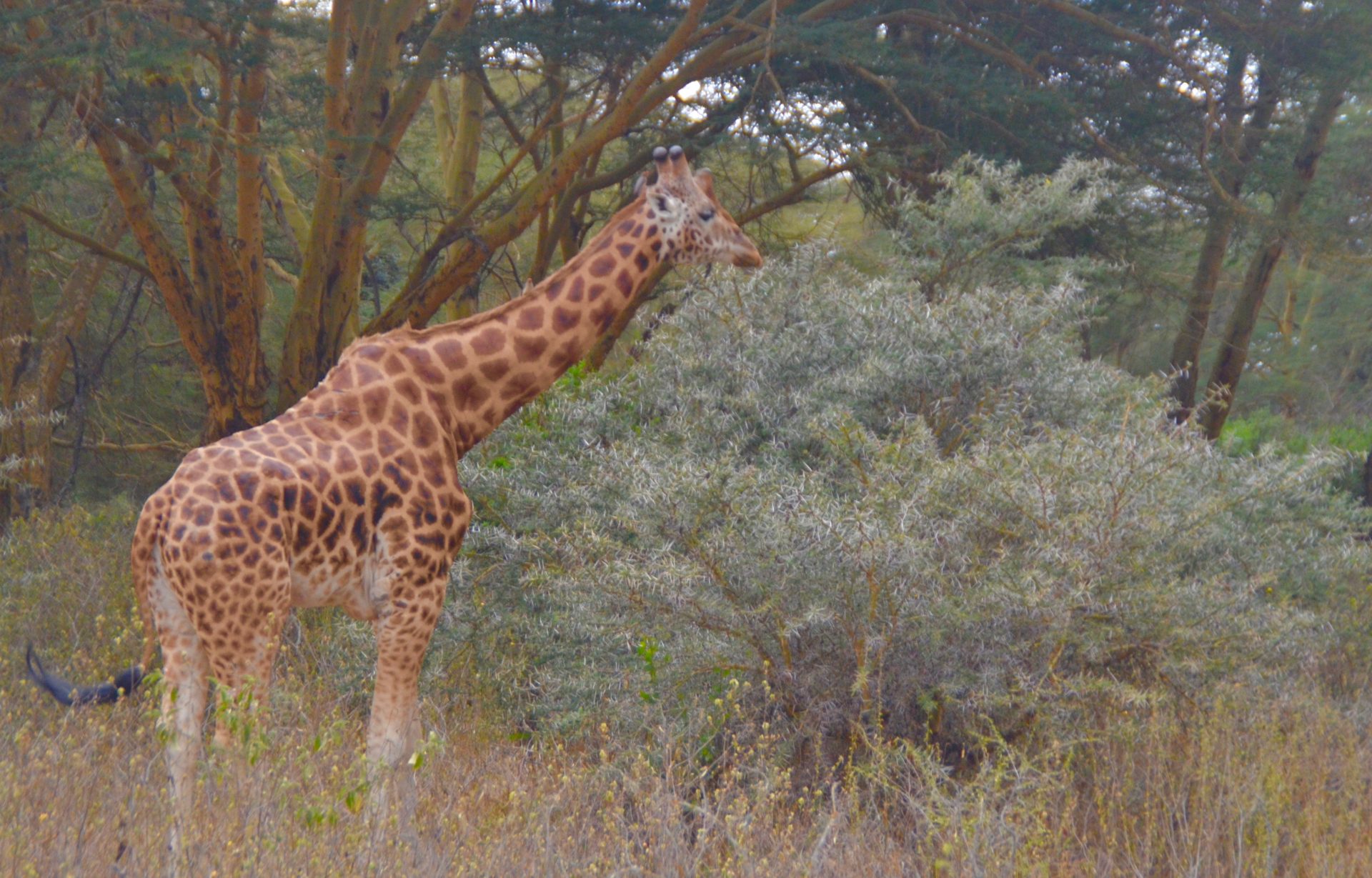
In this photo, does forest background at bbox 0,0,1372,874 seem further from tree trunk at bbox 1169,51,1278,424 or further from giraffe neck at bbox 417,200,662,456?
giraffe neck at bbox 417,200,662,456

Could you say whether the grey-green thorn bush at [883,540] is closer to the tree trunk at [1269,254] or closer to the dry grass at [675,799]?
the dry grass at [675,799]

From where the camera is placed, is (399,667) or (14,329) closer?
(399,667)

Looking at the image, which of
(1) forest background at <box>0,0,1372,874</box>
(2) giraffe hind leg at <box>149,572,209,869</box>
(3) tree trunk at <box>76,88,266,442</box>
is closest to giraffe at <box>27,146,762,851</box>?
(2) giraffe hind leg at <box>149,572,209,869</box>

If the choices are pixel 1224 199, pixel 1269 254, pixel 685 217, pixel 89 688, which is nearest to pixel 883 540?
pixel 685 217

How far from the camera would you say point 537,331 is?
5203 mm

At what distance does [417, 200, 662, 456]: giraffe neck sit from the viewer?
5.09m

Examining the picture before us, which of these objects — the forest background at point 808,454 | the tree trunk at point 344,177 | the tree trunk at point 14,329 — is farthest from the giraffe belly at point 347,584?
the tree trunk at point 14,329

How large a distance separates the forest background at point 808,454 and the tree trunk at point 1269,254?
80 millimetres

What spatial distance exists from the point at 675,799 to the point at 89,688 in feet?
7.64

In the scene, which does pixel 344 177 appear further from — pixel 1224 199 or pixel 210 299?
pixel 1224 199

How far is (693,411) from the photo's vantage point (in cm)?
749

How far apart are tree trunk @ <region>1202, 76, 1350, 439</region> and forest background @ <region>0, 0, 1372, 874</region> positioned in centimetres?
8

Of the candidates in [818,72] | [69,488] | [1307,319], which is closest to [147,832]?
[818,72]

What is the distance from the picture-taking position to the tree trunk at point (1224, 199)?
34.7 ft
